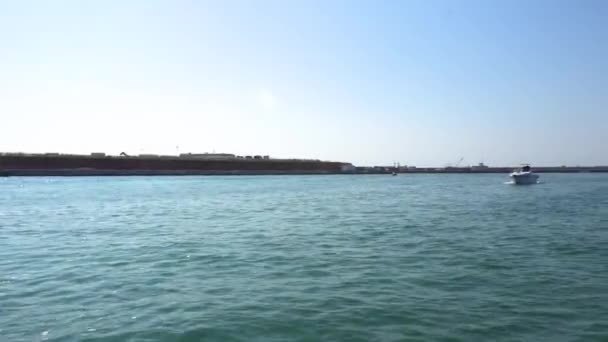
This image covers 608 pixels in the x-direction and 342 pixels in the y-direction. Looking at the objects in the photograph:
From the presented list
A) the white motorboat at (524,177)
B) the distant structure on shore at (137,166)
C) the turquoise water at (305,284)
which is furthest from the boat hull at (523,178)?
the distant structure on shore at (137,166)

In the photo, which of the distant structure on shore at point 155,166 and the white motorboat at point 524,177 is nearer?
the white motorboat at point 524,177

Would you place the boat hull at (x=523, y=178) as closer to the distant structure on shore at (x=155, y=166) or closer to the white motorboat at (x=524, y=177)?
the white motorboat at (x=524, y=177)

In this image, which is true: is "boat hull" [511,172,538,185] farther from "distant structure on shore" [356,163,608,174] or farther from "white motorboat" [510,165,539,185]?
"distant structure on shore" [356,163,608,174]

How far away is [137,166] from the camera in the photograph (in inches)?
4884

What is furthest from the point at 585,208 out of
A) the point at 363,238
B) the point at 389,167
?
the point at 389,167

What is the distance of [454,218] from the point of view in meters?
23.4

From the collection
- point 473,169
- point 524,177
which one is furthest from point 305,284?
point 473,169

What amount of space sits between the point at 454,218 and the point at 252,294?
17.4m

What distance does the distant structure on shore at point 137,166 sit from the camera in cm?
10294

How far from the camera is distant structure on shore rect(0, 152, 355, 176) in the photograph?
338ft

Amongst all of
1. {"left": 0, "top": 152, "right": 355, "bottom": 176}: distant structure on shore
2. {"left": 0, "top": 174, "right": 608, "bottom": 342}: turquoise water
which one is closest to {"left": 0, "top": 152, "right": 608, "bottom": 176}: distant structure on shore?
{"left": 0, "top": 152, "right": 355, "bottom": 176}: distant structure on shore

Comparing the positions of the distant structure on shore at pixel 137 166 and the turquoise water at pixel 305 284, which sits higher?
the distant structure on shore at pixel 137 166

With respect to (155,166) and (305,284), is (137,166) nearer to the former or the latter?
(155,166)

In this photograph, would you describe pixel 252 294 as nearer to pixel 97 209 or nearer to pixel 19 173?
pixel 97 209
